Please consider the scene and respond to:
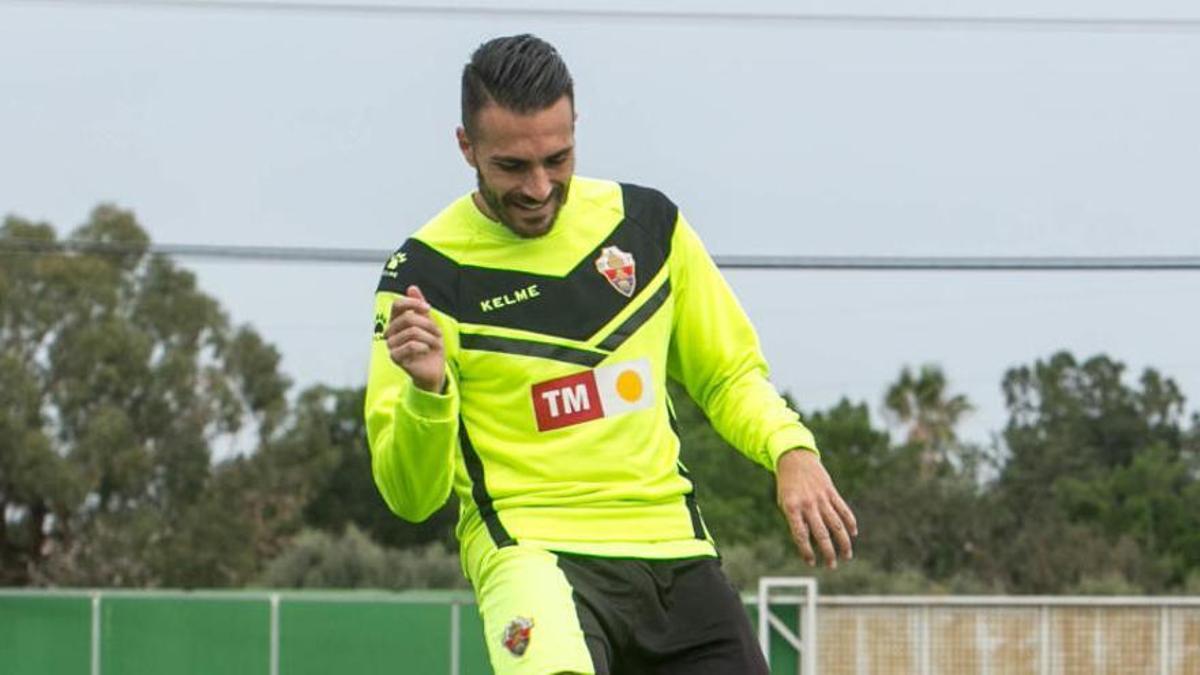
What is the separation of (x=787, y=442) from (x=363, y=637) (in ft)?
61.4

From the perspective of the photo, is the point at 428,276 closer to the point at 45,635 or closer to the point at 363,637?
the point at 363,637

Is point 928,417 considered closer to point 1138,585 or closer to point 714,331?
point 1138,585

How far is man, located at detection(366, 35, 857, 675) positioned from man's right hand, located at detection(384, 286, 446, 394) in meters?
0.09

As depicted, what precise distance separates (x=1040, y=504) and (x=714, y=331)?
190 feet

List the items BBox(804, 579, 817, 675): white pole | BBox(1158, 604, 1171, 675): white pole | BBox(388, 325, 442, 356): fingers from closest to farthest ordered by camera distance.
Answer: BBox(388, 325, 442, 356): fingers → BBox(804, 579, 817, 675): white pole → BBox(1158, 604, 1171, 675): white pole

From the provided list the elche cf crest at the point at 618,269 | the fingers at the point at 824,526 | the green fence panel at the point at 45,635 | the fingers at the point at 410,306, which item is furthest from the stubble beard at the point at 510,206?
the green fence panel at the point at 45,635

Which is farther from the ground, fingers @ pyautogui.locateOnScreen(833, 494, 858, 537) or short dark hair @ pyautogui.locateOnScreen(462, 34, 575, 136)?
short dark hair @ pyautogui.locateOnScreen(462, 34, 575, 136)

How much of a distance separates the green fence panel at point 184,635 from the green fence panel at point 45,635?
211 mm

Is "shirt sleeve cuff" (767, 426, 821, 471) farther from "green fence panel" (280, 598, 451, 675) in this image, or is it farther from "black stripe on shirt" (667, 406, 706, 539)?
"green fence panel" (280, 598, 451, 675)

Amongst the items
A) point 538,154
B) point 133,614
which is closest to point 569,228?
point 538,154

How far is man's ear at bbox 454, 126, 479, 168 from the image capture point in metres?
4.82

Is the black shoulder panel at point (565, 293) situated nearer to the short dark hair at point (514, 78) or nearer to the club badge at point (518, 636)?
the short dark hair at point (514, 78)

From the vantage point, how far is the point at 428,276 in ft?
16.0

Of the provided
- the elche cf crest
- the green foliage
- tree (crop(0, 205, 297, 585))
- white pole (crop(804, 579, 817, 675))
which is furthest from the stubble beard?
tree (crop(0, 205, 297, 585))
